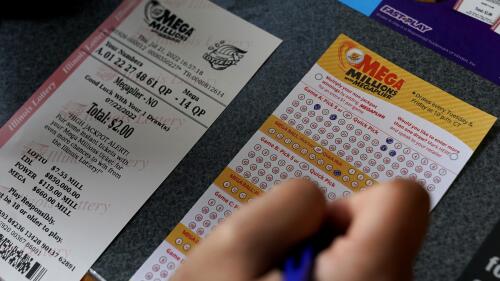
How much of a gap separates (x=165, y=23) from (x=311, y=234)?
39 centimetres

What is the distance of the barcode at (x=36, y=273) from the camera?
0.55 metres

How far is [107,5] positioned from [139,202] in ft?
0.88

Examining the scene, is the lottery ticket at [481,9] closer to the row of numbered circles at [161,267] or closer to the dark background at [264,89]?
the dark background at [264,89]

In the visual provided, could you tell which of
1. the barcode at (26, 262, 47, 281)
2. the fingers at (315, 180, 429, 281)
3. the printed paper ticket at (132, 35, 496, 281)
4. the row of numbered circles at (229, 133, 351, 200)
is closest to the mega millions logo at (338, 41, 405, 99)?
the printed paper ticket at (132, 35, 496, 281)

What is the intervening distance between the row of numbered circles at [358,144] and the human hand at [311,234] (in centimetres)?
20

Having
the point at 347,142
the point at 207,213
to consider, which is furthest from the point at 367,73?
the point at 207,213

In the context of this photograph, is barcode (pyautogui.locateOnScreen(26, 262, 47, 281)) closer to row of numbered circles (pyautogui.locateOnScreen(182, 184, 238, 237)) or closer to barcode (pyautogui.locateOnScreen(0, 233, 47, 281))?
barcode (pyautogui.locateOnScreen(0, 233, 47, 281))

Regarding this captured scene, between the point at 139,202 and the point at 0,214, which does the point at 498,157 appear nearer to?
the point at 139,202

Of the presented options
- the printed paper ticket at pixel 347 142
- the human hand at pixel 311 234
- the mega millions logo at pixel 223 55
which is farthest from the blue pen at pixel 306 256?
the mega millions logo at pixel 223 55

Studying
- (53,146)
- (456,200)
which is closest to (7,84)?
(53,146)

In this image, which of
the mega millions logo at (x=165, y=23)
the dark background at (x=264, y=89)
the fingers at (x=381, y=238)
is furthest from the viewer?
the mega millions logo at (x=165, y=23)

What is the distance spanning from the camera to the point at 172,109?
0.61m

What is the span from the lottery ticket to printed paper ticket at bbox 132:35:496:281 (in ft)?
0.33

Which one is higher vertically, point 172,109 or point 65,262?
point 172,109
